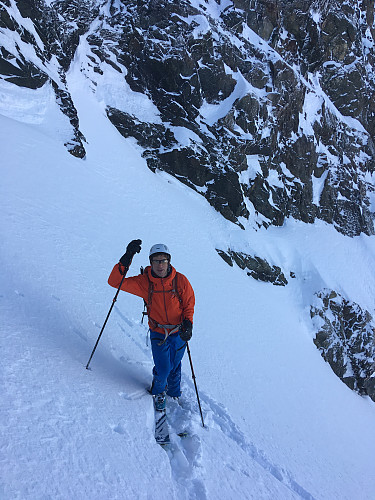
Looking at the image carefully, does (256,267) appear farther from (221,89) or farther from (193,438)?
(193,438)

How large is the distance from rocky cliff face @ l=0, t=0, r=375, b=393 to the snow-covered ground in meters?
2.61

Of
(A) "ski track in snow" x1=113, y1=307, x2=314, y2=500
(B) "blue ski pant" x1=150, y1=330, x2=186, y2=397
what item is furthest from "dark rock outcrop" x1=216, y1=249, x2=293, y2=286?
(B) "blue ski pant" x1=150, y1=330, x2=186, y2=397

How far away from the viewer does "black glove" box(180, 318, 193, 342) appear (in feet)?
13.5

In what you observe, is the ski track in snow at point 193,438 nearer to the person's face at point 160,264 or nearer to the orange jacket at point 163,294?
the orange jacket at point 163,294

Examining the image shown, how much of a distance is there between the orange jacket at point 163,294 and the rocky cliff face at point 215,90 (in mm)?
11590

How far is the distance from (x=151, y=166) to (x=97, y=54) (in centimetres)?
881

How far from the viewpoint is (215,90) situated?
2105 cm

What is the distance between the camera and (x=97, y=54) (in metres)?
20.4

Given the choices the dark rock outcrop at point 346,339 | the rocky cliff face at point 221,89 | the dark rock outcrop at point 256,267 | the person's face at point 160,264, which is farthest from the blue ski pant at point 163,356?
the dark rock outcrop at point 346,339

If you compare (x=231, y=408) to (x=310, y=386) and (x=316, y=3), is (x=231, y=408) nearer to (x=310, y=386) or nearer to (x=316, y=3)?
(x=310, y=386)

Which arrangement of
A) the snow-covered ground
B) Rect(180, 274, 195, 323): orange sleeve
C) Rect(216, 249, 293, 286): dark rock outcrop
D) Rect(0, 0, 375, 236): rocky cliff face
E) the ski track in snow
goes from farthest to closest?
Rect(0, 0, 375, 236): rocky cliff face → Rect(216, 249, 293, 286): dark rock outcrop → Rect(180, 274, 195, 323): orange sleeve → the ski track in snow → the snow-covered ground

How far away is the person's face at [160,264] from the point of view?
3.98m

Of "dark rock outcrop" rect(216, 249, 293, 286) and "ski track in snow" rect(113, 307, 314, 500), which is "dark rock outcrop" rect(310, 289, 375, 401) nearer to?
"dark rock outcrop" rect(216, 249, 293, 286)

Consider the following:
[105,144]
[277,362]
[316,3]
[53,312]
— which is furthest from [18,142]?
[316,3]
